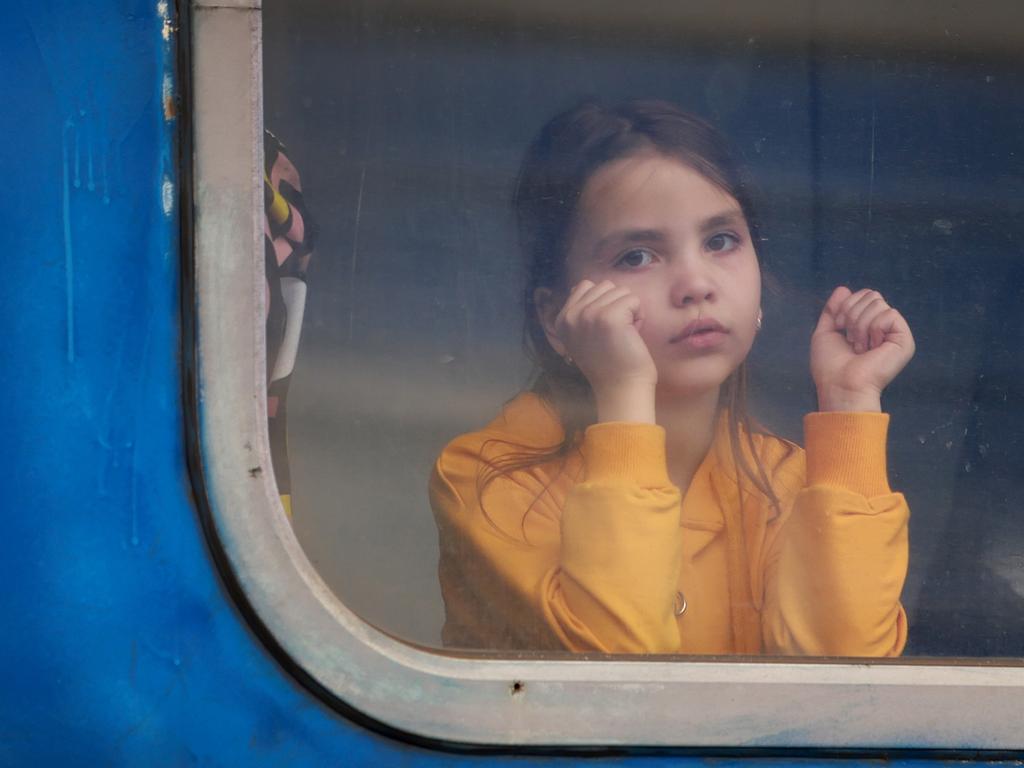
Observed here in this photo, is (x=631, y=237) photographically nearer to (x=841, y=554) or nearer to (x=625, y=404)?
(x=625, y=404)

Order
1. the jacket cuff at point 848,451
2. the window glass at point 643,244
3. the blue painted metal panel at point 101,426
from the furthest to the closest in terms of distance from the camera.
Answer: the jacket cuff at point 848,451
the window glass at point 643,244
the blue painted metal panel at point 101,426

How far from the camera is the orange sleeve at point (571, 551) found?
1.19 metres

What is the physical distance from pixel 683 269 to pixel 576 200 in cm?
14

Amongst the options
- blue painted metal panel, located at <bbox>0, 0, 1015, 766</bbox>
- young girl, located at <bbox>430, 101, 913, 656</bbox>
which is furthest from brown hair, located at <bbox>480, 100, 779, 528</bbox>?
blue painted metal panel, located at <bbox>0, 0, 1015, 766</bbox>

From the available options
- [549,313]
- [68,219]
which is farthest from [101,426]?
[549,313]

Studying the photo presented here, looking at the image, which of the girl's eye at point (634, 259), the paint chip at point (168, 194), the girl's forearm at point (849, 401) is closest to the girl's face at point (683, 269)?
the girl's eye at point (634, 259)

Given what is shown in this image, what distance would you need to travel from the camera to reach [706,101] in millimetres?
1238

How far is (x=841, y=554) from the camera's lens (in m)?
1.26

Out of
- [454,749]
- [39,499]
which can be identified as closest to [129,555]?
[39,499]

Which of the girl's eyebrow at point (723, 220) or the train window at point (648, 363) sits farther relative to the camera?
the girl's eyebrow at point (723, 220)

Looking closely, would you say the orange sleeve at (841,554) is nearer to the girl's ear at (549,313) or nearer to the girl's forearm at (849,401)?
the girl's forearm at (849,401)

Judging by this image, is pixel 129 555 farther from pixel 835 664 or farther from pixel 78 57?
pixel 835 664

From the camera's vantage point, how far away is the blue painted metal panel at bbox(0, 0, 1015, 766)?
1056 millimetres

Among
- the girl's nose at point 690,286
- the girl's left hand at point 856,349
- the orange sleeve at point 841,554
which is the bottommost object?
the orange sleeve at point 841,554
